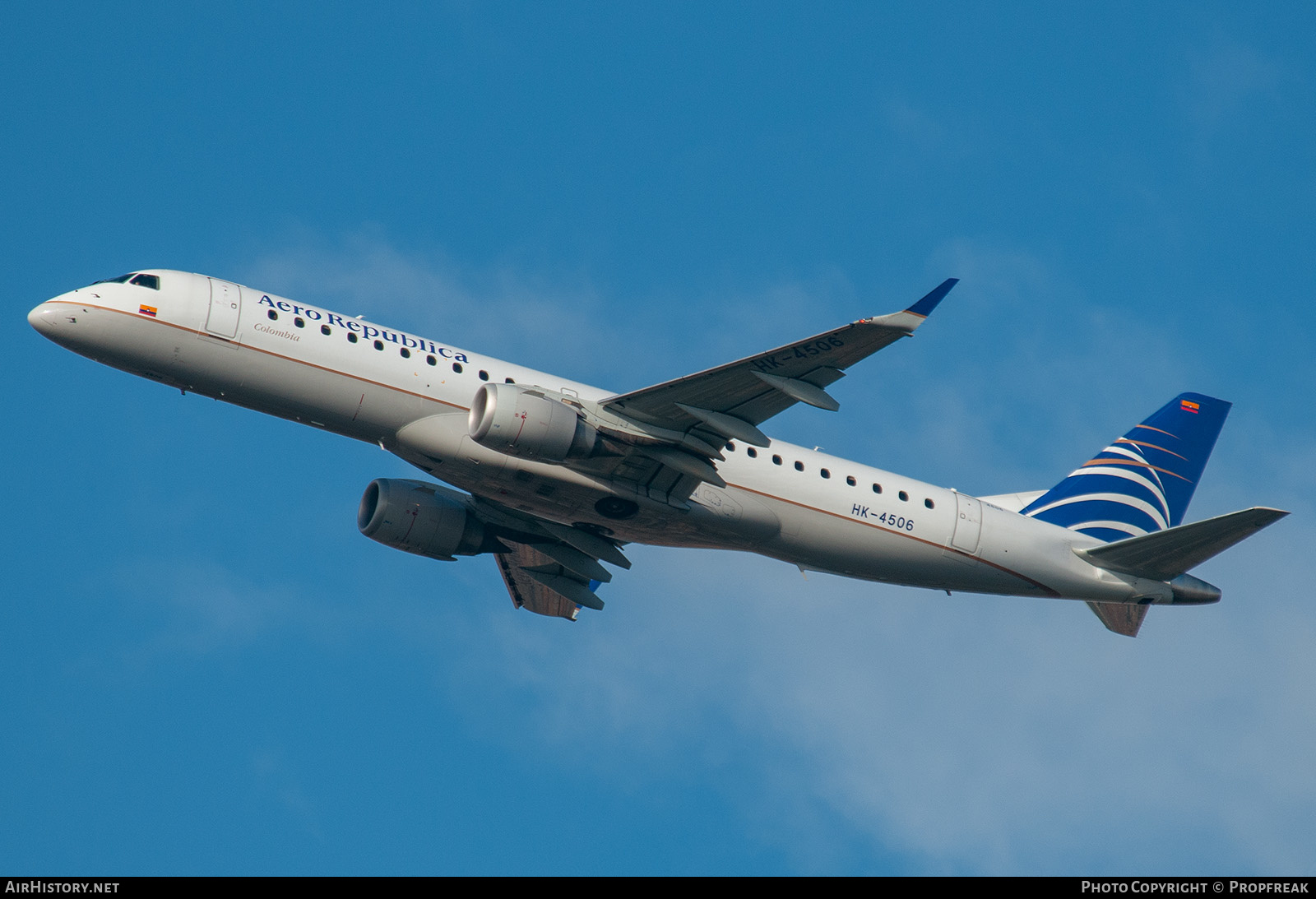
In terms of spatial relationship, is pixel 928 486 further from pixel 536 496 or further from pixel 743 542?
pixel 536 496

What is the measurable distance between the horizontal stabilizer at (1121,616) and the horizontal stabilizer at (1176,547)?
85.2 inches

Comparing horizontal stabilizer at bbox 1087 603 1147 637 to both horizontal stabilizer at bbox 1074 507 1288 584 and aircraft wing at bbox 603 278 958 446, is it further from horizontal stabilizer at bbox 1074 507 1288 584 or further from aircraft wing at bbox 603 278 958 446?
aircraft wing at bbox 603 278 958 446

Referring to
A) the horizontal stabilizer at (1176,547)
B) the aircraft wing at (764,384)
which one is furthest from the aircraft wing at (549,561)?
the horizontal stabilizer at (1176,547)

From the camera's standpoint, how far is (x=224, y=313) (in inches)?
1298

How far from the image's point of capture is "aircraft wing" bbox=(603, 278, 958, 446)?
96.1 ft

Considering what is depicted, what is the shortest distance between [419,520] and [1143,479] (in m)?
22.3

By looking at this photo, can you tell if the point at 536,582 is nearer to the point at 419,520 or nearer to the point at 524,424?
the point at 419,520

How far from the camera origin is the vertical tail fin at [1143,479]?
40.7 metres

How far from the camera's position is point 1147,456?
4222 cm

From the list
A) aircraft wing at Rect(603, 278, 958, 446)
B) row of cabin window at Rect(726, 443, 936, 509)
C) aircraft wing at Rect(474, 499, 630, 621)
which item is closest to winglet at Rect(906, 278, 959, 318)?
aircraft wing at Rect(603, 278, 958, 446)

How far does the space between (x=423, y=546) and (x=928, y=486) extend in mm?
14579

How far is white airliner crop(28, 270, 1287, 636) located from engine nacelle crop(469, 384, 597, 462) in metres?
0.04

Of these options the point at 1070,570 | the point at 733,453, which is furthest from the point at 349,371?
the point at 1070,570

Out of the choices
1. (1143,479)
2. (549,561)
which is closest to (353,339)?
(549,561)
